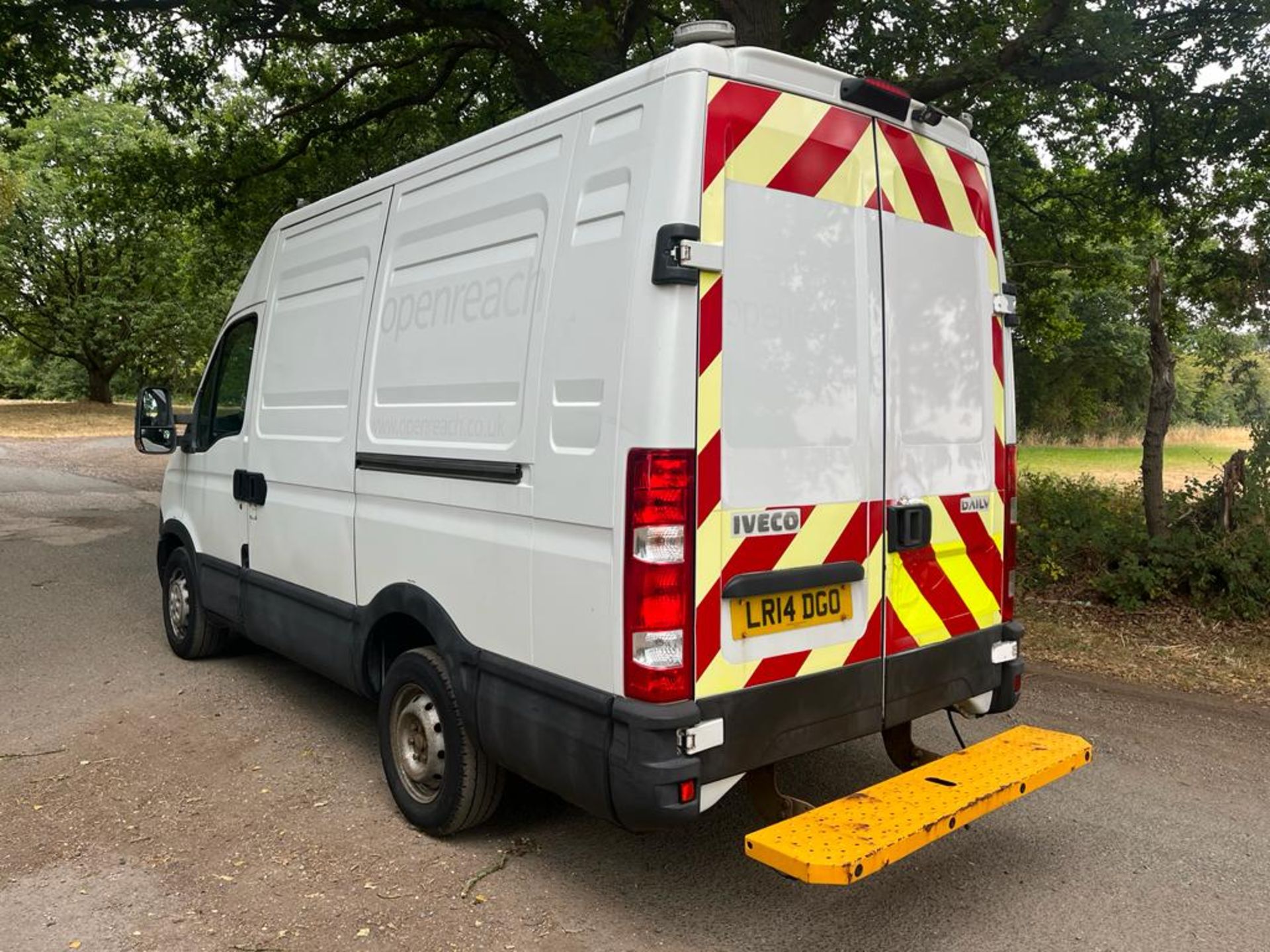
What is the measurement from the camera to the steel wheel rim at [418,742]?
12.3 ft

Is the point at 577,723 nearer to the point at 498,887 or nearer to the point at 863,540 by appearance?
the point at 498,887

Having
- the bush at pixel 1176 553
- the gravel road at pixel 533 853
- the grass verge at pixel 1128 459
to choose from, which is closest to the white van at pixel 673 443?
the gravel road at pixel 533 853

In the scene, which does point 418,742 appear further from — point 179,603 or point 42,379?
point 42,379

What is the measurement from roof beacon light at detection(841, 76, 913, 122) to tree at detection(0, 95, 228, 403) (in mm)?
24808

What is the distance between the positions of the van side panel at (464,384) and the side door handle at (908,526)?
4.03ft

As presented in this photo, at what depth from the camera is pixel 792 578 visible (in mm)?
3082

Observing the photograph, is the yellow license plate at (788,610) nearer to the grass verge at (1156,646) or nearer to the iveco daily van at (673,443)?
the iveco daily van at (673,443)

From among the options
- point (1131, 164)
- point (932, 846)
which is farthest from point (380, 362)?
point (1131, 164)

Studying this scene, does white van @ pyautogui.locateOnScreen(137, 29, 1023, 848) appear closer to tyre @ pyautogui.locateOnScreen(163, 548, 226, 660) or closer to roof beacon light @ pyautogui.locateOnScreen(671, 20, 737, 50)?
roof beacon light @ pyautogui.locateOnScreen(671, 20, 737, 50)

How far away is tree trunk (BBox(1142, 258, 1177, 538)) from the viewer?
7.65 m

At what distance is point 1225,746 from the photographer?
4.77 meters

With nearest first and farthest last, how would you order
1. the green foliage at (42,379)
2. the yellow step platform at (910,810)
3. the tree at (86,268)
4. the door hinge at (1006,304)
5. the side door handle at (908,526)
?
1. the yellow step platform at (910,810)
2. the side door handle at (908,526)
3. the door hinge at (1006,304)
4. the tree at (86,268)
5. the green foliage at (42,379)

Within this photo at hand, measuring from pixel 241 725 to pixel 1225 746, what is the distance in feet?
15.9

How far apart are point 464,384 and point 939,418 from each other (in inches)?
67.5
